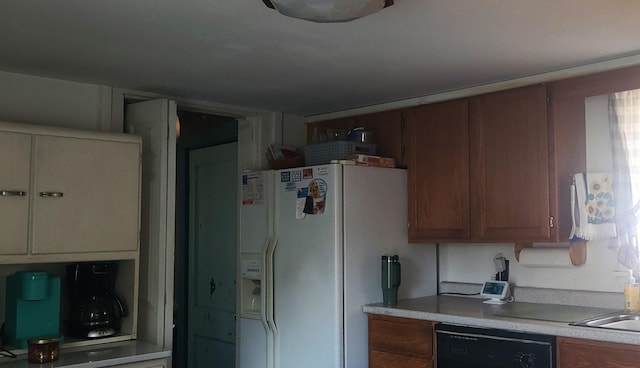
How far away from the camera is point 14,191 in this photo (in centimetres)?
283

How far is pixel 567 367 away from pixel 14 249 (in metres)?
2.42

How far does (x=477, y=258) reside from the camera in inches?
147

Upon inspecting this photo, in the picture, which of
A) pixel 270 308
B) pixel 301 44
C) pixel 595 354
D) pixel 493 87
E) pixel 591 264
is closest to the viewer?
pixel 595 354

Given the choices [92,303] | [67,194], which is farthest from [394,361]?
[67,194]

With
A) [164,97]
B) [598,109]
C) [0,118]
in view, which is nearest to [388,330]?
[598,109]

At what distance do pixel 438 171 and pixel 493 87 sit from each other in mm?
546

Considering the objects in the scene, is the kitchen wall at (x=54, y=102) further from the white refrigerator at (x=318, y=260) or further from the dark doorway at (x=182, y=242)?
the dark doorway at (x=182, y=242)

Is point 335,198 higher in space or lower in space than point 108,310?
higher

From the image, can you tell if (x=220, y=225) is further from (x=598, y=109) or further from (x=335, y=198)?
(x=598, y=109)

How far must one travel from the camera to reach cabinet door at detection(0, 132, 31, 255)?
2807 millimetres

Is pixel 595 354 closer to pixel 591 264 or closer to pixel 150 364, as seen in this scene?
pixel 591 264

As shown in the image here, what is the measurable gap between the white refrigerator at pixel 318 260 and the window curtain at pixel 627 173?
1113mm

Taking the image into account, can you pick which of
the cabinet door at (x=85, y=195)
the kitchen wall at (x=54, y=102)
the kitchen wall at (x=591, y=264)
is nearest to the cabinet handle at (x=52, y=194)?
the cabinet door at (x=85, y=195)

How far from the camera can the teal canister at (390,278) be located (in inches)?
132
